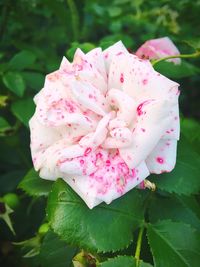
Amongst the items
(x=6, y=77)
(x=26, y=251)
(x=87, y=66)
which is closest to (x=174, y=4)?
(x=6, y=77)

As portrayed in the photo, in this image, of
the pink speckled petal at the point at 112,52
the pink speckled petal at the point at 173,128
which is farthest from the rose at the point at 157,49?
the pink speckled petal at the point at 173,128

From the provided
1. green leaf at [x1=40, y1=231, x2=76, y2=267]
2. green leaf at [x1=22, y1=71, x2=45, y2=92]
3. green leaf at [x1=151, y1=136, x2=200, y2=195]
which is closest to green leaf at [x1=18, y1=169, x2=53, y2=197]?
green leaf at [x1=40, y1=231, x2=76, y2=267]

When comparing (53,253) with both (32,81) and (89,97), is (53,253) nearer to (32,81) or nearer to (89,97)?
(89,97)

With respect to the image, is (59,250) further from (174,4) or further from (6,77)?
(174,4)

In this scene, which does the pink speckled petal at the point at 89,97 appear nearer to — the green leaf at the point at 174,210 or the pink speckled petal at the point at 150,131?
the pink speckled petal at the point at 150,131

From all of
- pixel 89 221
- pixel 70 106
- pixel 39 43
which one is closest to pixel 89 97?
pixel 70 106

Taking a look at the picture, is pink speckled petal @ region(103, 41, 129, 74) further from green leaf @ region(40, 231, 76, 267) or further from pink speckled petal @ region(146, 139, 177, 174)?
green leaf @ region(40, 231, 76, 267)

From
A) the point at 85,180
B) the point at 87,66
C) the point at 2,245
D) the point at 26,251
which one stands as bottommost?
the point at 2,245
